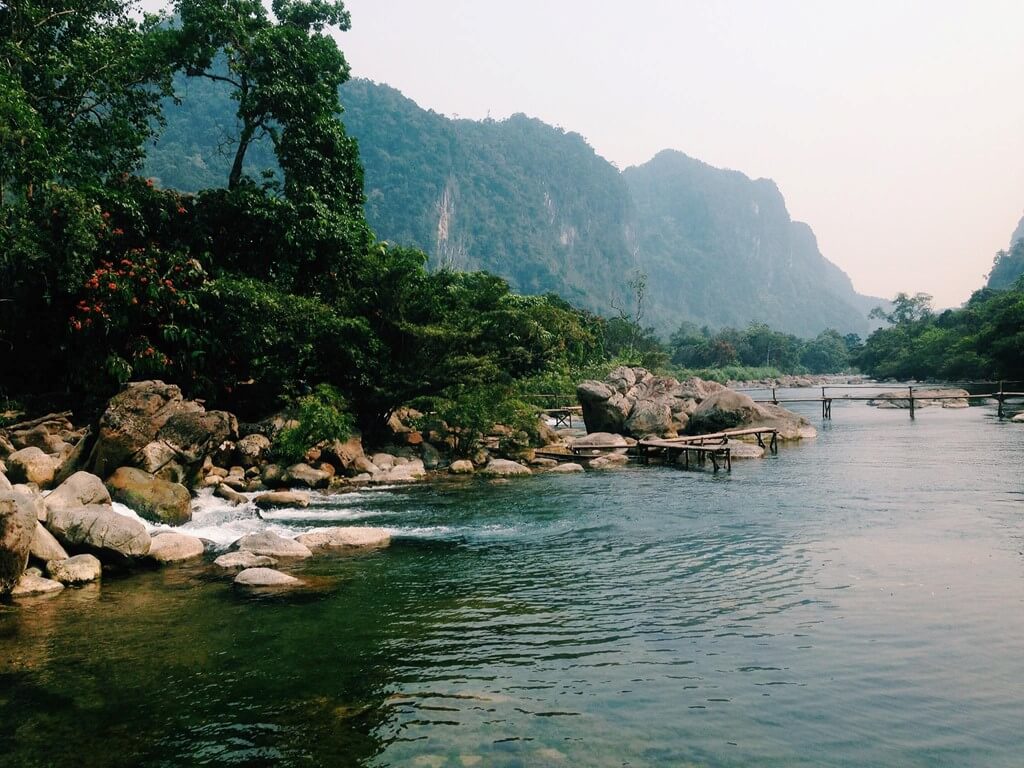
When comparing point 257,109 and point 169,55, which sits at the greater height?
point 169,55

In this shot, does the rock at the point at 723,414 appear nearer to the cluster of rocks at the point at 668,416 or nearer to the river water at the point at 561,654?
the cluster of rocks at the point at 668,416

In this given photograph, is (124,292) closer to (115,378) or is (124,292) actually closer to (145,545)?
(115,378)

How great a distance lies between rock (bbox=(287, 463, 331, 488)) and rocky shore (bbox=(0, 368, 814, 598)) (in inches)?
1.4

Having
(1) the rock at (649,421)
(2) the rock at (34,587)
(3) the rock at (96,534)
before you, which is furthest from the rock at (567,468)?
(2) the rock at (34,587)

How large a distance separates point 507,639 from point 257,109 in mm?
21475

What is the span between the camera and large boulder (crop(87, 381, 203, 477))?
15.3 metres

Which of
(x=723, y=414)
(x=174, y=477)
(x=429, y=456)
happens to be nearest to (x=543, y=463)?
(x=429, y=456)

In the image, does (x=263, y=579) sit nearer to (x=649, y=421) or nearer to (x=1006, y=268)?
(x=649, y=421)

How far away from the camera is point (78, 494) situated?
41.8 feet

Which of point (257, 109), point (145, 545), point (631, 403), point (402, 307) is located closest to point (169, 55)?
point (257, 109)

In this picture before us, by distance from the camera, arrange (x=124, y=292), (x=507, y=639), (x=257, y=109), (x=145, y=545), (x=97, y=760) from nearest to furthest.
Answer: (x=97, y=760) → (x=507, y=639) → (x=145, y=545) → (x=124, y=292) → (x=257, y=109)

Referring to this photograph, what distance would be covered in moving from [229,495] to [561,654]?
39.7ft

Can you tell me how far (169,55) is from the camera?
2406cm

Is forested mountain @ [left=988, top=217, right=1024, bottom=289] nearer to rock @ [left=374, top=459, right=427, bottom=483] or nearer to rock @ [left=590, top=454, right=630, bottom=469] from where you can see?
rock @ [left=590, top=454, right=630, bottom=469]
